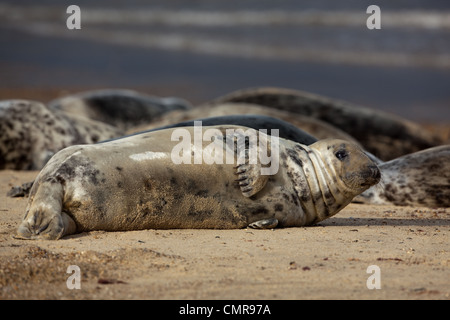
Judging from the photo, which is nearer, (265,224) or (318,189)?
(265,224)

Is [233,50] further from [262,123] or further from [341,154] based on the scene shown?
[341,154]

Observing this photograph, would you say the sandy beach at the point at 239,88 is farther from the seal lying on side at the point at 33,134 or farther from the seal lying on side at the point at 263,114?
the seal lying on side at the point at 263,114

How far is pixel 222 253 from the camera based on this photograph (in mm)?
4016

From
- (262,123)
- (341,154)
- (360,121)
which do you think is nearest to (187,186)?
(341,154)

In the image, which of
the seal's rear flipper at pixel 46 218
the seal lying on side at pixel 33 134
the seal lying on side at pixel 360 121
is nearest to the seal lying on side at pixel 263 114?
the seal lying on side at pixel 33 134

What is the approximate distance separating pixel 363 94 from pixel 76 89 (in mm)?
6009

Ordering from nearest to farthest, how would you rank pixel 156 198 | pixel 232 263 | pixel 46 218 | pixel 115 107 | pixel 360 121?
pixel 232 263 < pixel 46 218 < pixel 156 198 < pixel 360 121 < pixel 115 107

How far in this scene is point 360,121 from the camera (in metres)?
10.1

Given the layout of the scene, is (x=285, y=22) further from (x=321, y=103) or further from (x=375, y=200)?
(x=375, y=200)

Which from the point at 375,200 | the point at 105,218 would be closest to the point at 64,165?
the point at 105,218

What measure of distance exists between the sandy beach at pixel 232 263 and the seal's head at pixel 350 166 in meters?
0.30

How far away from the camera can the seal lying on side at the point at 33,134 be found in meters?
7.93

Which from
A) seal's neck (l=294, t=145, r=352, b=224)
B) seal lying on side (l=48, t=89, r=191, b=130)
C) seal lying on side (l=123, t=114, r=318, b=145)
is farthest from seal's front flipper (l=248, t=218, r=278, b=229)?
seal lying on side (l=48, t=89, r=191, b=130)

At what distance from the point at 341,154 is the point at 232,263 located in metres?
1.52
